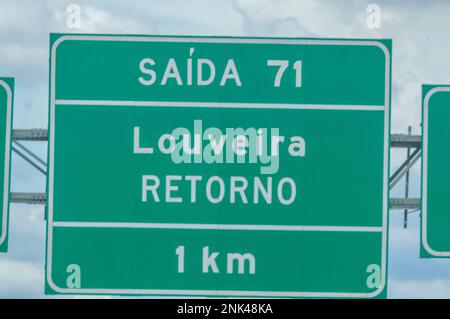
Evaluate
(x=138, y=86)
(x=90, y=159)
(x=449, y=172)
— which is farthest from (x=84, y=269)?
(x=449, y=172)

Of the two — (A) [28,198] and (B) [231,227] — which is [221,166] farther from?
(A) [28,198]

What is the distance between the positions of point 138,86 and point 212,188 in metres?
1.58

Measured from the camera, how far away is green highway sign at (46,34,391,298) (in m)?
15.9

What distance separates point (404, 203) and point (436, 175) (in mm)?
857

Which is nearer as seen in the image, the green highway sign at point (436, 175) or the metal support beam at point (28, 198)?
the green highway sign at point (436, 175)

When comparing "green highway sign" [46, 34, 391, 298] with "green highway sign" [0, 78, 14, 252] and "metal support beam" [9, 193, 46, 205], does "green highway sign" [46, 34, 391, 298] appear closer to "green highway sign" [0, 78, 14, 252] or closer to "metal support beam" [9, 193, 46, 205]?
"green highway sign" [0, 78, 14, 252]

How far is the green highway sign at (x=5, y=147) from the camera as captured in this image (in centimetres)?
1639

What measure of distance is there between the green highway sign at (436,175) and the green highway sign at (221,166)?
60 cm

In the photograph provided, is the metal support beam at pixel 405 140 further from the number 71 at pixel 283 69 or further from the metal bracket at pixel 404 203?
the number 71 at pixel 283 69

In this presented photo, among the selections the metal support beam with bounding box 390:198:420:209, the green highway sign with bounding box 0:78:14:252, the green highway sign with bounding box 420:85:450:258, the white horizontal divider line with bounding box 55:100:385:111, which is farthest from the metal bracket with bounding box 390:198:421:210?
the green highway sign with bounding box 0:78:14:252

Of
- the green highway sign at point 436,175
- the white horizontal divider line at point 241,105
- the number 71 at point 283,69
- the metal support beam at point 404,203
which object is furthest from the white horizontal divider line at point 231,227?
the number 71 at point 283,69

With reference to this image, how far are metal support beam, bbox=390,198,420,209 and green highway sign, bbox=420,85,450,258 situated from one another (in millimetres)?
661

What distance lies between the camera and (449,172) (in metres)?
16.2

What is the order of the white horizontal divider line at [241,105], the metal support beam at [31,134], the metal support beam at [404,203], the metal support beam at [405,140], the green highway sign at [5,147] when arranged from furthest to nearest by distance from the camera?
the metal support beam at [404,203], the metal support beam at [31,134], the metal support beam at [405,140], the green highway sign at [5,147], the white horizontal divider line at [241,105]
